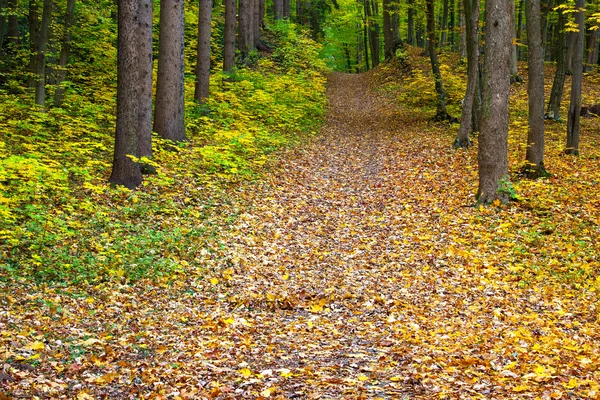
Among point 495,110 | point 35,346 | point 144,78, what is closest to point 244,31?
point 144,78

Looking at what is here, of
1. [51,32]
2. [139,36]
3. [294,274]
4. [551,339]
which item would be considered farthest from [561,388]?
[51,32]

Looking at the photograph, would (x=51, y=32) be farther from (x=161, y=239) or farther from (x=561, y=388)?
(x=561, y=388)

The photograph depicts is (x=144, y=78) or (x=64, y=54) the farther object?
(x=64, y=54)

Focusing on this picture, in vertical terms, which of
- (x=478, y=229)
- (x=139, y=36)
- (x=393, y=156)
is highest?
(x=139, y=36)

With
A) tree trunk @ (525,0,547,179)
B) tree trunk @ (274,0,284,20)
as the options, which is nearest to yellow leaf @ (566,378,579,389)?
tree trunk @ (525,0,547,179)

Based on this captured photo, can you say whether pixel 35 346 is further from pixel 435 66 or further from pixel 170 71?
pixel 435 66

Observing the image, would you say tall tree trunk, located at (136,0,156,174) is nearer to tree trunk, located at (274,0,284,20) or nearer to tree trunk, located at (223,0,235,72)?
tree trunk, located at (223,0,235,72)

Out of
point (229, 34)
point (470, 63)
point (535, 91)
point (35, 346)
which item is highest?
point (229, 34)

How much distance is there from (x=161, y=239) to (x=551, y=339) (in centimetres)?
578

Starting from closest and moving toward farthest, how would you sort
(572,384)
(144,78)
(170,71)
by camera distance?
(572,384), (144,78), (170,71)

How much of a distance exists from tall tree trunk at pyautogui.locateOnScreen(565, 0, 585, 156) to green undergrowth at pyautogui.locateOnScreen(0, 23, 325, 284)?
854 centimetres

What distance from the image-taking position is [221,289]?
753 cm

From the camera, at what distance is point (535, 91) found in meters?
12.7

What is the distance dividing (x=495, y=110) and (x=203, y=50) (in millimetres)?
9321
